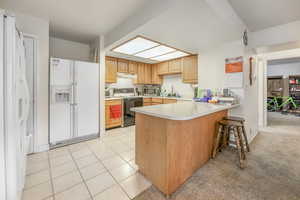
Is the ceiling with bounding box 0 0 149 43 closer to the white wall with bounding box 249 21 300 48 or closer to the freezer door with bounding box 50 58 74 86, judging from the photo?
the freezer door with bounding box 50 58 74 86

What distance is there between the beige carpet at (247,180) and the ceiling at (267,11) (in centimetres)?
235

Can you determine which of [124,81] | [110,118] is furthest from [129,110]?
[124,81]

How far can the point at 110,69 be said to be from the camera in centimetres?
395

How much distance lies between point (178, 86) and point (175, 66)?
792mm

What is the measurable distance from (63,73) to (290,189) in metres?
3.88

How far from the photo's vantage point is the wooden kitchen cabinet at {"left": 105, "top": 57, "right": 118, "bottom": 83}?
3887 mm

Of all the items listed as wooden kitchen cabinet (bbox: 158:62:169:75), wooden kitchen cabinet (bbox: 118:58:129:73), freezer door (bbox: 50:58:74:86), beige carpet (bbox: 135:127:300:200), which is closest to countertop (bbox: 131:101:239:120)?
beige carpet (bbox: 135:127:300:200)

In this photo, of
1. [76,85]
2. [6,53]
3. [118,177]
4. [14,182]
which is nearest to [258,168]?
[118,177]

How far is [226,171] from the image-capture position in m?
1.83

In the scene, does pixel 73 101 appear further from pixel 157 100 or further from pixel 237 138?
pixel 237 138

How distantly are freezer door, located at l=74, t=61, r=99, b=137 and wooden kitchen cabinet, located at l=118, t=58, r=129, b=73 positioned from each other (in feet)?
3.92

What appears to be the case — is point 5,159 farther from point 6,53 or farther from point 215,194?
point 215,194

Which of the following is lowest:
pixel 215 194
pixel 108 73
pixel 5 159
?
pixel 215 194

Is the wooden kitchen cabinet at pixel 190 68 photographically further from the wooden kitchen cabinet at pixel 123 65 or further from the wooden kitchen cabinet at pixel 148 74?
the wooden kitchen cabinet at pixel 123 65
